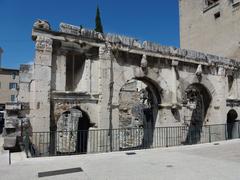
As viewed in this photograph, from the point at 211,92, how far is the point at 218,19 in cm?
943

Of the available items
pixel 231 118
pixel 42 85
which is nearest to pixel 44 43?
pixel 42 85

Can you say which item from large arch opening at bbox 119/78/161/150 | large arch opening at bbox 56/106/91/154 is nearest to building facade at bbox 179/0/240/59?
large arch opening at bbox 119/78/161/150

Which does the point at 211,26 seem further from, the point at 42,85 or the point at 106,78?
the point at 42,85

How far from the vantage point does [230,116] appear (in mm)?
15742

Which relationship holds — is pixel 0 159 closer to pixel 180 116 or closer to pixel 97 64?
pixel 97 64

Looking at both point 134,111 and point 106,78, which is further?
point 134,111

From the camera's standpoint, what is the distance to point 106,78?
965cm

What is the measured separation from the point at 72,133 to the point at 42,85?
16.3 ft

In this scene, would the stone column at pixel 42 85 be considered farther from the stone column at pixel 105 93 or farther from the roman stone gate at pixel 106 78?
the stone column at pixel 105 93

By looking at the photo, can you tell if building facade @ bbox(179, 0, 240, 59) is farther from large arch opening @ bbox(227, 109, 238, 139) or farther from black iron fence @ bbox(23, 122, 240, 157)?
black iron fence @ bbox(23, 122, 240, 157)

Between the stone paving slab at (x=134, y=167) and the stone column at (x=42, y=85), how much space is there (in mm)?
1883

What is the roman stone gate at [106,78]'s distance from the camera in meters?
8.41

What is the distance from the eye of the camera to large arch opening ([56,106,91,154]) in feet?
34.0

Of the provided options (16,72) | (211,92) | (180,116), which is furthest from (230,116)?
(16,72)
